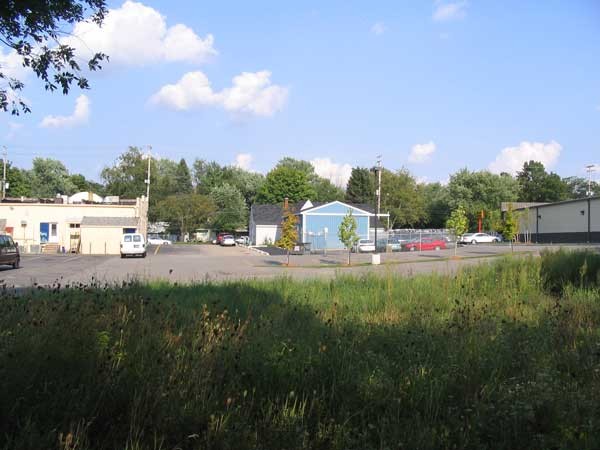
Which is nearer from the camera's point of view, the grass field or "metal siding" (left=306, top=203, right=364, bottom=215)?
the grass field

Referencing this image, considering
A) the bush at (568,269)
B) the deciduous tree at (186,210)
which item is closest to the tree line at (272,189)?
the deciduous tree at (186,210)

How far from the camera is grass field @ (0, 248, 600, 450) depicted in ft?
10.3

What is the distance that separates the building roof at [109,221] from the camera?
49.5 meters

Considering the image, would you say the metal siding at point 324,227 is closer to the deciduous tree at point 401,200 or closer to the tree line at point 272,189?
the tree line at point 272,189

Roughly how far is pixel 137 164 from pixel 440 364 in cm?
10536

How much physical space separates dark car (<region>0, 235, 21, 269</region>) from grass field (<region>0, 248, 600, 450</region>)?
72.3 feet

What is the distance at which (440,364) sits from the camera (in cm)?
446

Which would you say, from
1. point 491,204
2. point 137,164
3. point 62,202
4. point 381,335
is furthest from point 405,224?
point 381,335

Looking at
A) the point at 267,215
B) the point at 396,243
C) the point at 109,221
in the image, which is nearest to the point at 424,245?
the point at 396,243

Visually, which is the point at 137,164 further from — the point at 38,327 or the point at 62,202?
the point at 38,327

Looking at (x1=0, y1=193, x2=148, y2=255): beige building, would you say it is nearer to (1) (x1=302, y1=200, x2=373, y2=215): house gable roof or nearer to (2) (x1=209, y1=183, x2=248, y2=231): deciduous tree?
(1) (x1=302, y1=200, x2=373, y2=215): house gable roof

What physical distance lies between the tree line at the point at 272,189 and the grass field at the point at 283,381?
239 feet

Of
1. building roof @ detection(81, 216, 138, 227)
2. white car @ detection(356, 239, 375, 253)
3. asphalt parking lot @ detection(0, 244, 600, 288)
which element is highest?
building roof @ detection(81, 216, 138, 227)

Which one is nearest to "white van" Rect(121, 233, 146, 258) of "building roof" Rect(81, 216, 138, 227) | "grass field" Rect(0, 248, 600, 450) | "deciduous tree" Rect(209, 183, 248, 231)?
"building roof" Rect(81, 216, 138, 227)
